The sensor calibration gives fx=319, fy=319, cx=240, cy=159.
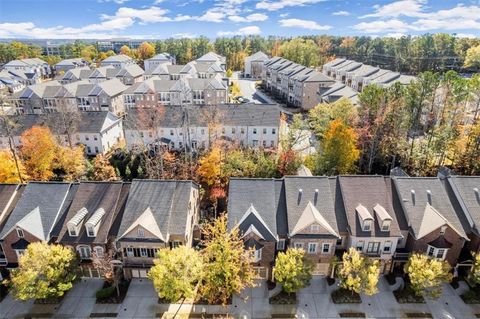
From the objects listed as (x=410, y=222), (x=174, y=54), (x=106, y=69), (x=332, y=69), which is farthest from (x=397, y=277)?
(x=174, y=54)

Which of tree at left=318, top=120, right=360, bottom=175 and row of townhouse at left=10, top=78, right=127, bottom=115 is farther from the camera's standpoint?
row of townhouse at left=10, top=78, right=127, bottom=115

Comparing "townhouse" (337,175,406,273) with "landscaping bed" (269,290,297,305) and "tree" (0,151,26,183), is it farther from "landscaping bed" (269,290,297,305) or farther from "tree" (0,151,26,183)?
"tree" (0,151,26,183)

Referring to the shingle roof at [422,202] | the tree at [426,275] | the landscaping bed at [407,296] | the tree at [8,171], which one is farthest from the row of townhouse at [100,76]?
the tree at [426,275]

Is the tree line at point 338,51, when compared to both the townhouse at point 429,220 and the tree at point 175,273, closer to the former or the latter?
the townhouse at point 429,220

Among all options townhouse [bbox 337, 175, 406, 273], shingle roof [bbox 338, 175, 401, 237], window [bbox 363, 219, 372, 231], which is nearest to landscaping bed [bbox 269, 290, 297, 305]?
townhouse [bbox 337, 175, 406, 273]

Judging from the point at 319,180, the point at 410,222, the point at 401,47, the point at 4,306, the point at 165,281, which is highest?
the point at 401,47

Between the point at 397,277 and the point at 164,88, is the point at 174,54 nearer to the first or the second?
the point at 164,88
